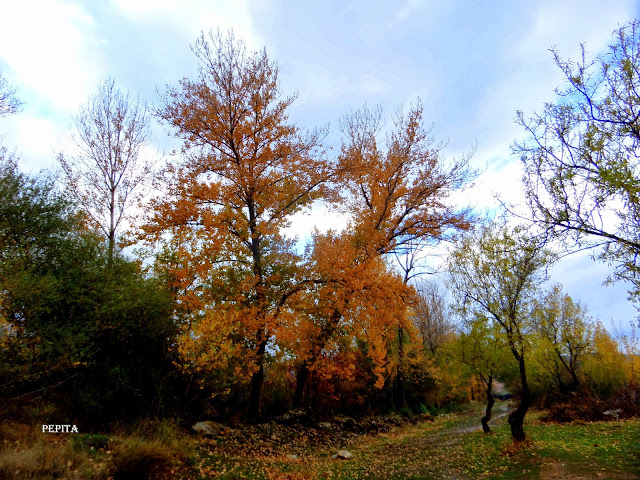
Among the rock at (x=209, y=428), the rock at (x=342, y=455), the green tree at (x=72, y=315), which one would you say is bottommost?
the rock at (x=342, y=455)

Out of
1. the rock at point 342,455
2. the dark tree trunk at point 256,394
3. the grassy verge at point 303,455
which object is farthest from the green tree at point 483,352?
the dark tree trunk at point 256,394

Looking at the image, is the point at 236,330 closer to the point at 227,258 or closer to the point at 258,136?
the point at 227,258

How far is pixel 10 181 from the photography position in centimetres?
1094

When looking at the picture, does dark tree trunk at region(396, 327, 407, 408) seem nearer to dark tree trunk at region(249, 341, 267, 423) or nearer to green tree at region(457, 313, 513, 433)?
green tree at region(457, 313, 513, 433)

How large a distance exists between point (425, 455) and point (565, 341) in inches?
526

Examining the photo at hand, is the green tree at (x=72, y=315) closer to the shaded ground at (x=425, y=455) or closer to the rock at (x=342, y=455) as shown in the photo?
the shaded ground at (x=425, y=455)

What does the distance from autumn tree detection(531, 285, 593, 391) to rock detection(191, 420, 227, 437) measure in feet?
53.8

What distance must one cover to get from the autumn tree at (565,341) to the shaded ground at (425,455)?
5174 millimetres

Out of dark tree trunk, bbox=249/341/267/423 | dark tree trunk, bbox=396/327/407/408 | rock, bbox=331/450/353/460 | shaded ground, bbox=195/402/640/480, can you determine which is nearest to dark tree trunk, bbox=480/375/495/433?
shaded ground, bbox=195/402/640/480

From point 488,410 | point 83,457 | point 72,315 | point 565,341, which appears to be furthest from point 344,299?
point 565,341

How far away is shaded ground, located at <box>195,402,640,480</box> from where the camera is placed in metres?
8.50

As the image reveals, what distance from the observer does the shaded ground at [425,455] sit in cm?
850

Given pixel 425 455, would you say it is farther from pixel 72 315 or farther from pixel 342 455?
pixel 72 315

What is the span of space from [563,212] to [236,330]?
9.70 m
